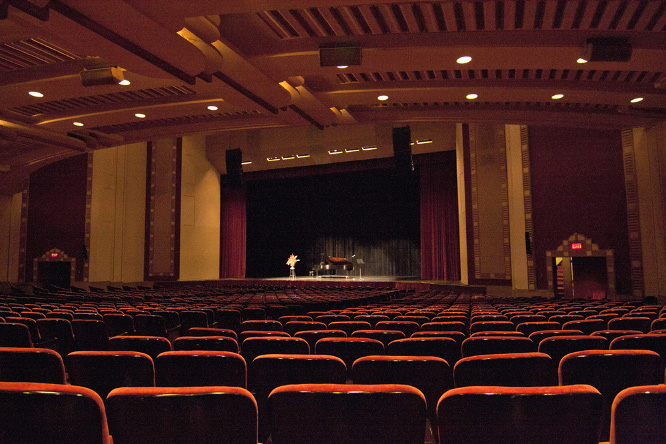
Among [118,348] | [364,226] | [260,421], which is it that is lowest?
[260,421]

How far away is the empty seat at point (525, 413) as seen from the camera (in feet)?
4.04

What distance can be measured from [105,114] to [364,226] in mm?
14728

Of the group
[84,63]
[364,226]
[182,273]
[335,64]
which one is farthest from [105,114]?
[364,226]

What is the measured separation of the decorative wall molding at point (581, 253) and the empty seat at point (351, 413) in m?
11.8

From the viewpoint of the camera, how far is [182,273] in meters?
18.2

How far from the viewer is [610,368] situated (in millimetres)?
1893

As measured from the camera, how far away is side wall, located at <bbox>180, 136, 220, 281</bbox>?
727 inches

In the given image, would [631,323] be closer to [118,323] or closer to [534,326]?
[534,326]

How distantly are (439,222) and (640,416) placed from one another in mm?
17523

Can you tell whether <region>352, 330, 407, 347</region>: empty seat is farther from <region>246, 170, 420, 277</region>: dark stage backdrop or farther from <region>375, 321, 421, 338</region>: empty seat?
<region>246, 170, 420, 277</region>: dark stage backdrop

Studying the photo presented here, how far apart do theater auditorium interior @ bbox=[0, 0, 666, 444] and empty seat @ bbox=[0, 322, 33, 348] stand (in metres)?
0.02

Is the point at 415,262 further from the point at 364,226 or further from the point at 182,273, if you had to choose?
the point at 182,273

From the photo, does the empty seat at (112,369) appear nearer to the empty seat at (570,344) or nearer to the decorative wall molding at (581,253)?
the empty seat at (570,344)

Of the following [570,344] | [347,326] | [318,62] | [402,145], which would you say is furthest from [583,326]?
[402,145]
